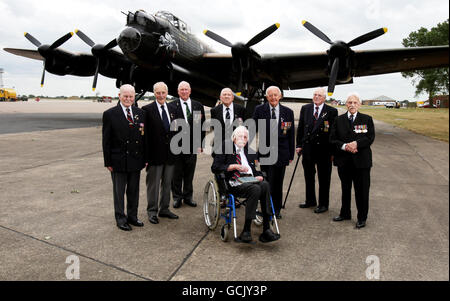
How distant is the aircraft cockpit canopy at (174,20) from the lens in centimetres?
1366

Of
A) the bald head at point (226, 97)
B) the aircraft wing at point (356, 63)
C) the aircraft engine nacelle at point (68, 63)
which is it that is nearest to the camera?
the bald head at point (226, 97)

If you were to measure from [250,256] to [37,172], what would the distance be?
20.1 feet

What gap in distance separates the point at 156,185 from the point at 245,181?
156 centimetres

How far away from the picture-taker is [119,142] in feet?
14.1

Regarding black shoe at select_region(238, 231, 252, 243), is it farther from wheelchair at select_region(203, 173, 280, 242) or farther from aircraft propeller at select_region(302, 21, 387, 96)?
aircraft propeller at select_region(302, 21, 387, 96)

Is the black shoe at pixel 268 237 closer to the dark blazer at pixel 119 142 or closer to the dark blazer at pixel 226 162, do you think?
the dark blazer at pixel 226 162

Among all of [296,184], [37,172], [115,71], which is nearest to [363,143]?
[296,184]

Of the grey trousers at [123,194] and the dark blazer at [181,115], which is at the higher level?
the dark blazer at [181,115]

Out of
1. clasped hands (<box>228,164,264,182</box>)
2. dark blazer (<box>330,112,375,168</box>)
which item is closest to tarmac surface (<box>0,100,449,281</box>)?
clasped hands (<box>228,164,264,182</box>)

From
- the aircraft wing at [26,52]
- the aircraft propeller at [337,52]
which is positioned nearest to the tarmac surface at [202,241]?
the aircraft propeller at [337,52]

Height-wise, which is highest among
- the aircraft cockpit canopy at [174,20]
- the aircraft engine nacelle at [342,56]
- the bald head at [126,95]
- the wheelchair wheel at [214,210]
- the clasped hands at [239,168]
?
the aircraft cockpit canopy at [174,20]

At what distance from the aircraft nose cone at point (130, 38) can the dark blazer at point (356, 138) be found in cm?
980

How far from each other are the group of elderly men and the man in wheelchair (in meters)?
0.01

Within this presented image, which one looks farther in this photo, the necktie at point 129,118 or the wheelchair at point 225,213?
the necktie at point 129,118
